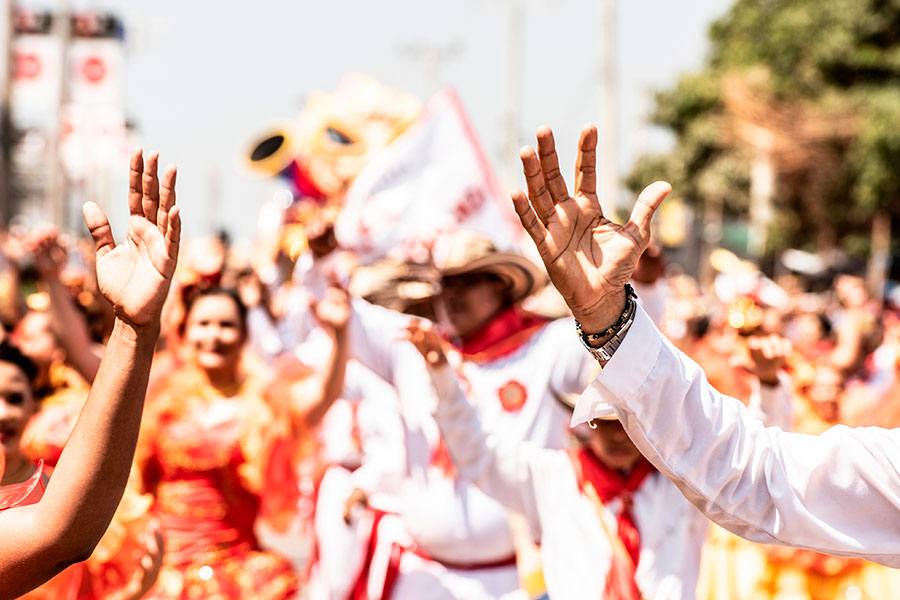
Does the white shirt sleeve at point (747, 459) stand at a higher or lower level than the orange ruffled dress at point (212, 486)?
higher

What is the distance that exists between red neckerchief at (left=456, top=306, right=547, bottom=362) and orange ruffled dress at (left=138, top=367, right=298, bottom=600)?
0.85m

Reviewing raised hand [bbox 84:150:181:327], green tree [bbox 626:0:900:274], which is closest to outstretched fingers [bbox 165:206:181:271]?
raised hand [bbox 84:150:181:327]

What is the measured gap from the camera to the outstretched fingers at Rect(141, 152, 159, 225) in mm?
2494

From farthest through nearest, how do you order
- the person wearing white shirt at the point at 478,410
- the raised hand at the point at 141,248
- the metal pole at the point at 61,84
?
1. the metal pole at the point at 61,84
2. the person wearing white shirt at the point at 478,410
3. the raised hand at the point at 141,248

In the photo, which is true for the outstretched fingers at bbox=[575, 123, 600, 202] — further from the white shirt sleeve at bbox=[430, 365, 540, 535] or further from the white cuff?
the white shirt sleeve at bbox=[430, 365, 540, 535]

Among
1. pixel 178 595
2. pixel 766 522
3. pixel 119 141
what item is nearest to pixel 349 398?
pixel 178 595

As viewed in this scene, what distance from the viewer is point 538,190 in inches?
102

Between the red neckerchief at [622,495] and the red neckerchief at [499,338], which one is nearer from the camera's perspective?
the red neckerchief at [622,495]

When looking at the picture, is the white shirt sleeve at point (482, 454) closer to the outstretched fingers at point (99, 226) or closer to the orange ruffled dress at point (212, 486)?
the orange ruffled dress at point (212, 486)

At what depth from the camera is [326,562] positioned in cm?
580

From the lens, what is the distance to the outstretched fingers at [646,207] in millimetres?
2605

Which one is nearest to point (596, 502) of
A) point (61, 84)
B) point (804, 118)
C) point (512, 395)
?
point (512, 395)

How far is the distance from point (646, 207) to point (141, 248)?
33.3 inches

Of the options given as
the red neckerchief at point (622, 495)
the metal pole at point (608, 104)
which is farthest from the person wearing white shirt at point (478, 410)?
the metal pole at point (608, 104)
